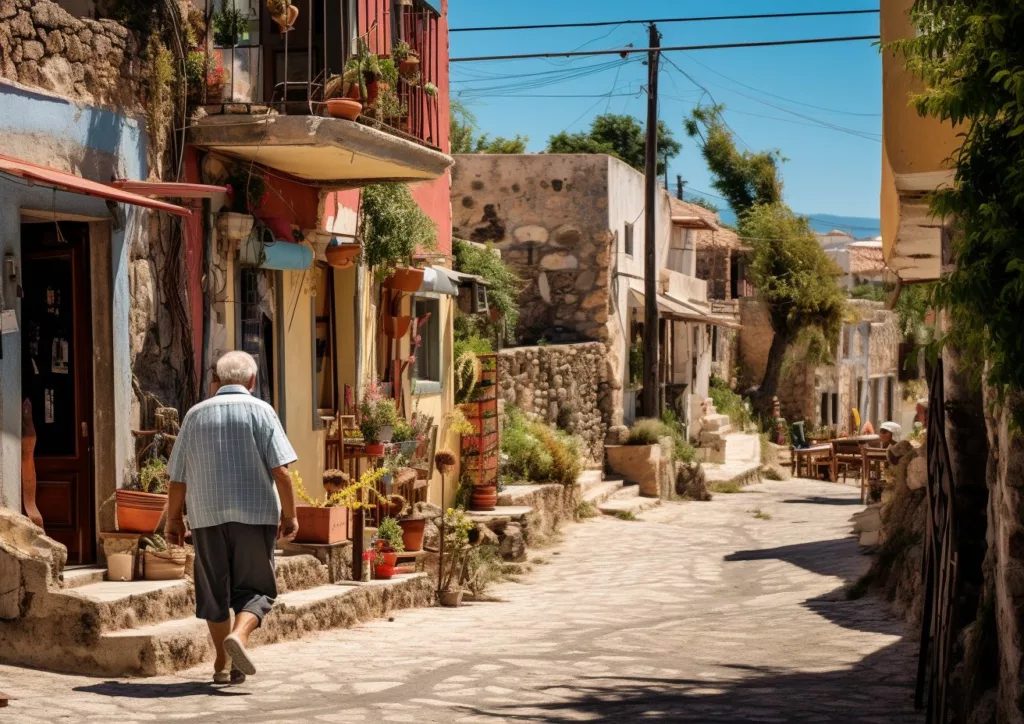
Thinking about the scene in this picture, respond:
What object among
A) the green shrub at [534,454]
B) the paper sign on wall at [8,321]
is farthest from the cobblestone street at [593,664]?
the green shrub at [534,454]

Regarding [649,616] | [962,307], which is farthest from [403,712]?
[649,616]

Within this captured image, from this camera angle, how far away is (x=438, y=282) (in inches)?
643

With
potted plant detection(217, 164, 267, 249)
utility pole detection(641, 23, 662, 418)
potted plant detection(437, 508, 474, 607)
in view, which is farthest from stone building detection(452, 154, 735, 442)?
potted plant detection(217, 164, 267, 249)

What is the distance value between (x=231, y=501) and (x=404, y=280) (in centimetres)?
781

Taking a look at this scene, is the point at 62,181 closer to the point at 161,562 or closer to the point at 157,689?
the point at 161,562

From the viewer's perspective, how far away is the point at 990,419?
22.7 feet

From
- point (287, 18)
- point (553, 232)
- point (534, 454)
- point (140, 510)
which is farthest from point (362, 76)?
point (553, 232)

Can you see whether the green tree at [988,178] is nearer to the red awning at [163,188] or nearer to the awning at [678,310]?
the red awning at [163,188]

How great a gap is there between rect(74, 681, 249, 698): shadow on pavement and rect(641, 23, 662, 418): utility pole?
65.5 ft

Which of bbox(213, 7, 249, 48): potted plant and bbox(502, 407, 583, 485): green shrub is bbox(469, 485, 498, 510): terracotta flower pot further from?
bbox(213, 7, 249, 48): potted plant

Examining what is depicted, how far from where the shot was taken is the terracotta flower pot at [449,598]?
1320 centimetres

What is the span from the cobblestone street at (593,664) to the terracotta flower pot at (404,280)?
339 centimetres

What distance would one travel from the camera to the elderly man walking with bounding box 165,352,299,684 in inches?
301

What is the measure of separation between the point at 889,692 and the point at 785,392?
35196 mm
